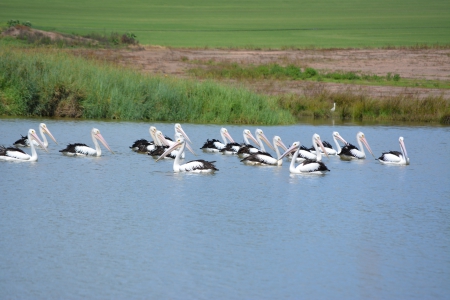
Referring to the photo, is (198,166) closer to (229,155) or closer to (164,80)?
(229,155)

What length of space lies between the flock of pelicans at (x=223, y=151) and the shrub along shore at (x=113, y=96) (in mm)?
3969

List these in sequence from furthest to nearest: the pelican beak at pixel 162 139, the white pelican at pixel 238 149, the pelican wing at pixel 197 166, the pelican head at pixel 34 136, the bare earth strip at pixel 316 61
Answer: the bare earth strip at pixel 316 61 < the pelican beak at pixel 162 139 < the white pelican at pixel 238 149 < the pelican head at pixel 34 136 < the pelican wing at pixel 197 166

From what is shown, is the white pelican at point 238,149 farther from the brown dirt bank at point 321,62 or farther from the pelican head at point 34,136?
the brown dirt bank at point 321,62

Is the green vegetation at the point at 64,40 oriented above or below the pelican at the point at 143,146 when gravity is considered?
above

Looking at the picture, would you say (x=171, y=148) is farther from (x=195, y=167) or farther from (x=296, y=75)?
(x=296, y=75)

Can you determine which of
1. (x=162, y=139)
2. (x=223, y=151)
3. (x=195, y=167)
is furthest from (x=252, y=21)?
(x=195, y=167)

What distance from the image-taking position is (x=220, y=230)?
894 centimetres

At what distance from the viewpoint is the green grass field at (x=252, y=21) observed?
55469 millimetres

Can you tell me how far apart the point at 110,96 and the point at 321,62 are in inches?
788

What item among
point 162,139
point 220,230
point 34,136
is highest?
point 34,136

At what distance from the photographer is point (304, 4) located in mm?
84062

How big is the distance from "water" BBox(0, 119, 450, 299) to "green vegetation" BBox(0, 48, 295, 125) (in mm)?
4813

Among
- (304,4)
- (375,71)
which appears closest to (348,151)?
(375,71)

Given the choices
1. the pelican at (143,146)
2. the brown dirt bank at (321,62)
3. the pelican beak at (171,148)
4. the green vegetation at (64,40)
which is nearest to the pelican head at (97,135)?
the pelican at (143,146)
